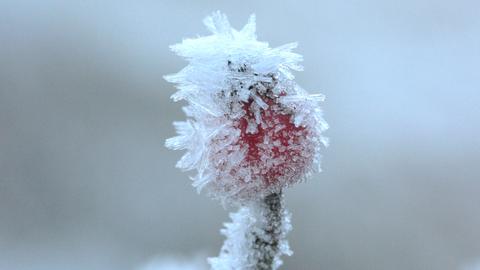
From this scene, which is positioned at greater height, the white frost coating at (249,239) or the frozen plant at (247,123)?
the frozen plant at (247,123)

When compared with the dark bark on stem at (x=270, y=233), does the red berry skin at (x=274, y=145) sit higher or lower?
higher

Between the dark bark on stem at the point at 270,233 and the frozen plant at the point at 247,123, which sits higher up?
the frozen plant at the point at 247,123

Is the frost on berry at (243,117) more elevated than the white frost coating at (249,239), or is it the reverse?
the frost on berry at (243,117)
